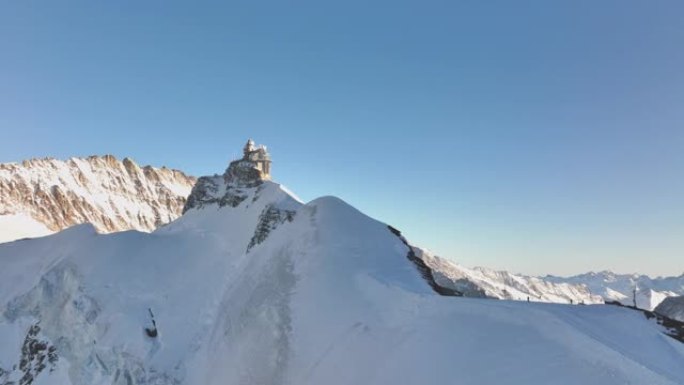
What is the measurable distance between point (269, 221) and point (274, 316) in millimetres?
16645

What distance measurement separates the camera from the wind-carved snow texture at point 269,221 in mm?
45406

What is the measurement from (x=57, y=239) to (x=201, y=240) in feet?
61.4

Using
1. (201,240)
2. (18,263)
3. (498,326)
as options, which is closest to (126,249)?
(201,240)

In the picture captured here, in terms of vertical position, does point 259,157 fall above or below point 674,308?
above

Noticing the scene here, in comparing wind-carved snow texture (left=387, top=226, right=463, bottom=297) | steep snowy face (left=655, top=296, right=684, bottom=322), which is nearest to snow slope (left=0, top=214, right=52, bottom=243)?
wind-carved snow texture (left=387, top=226, right=463, bottom=297)

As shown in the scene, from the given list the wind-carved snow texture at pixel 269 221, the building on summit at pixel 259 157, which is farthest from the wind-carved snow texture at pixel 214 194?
the wind-carved snow texture at pixel 269 221

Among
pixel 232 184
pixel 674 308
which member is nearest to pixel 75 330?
pixel 232 184

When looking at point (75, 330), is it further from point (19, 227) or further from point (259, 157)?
point (19, 227)

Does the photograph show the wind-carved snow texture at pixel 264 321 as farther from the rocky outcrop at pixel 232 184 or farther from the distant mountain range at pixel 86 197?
the distant mountain range at pixel 86 197

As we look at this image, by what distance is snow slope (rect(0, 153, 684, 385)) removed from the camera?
1858 cm

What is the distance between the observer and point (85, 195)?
149m

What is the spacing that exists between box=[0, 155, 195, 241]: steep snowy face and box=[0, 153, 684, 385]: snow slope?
74.4 m

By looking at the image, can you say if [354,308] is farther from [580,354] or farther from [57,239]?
[57,239]

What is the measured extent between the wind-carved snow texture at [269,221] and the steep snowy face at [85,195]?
88.3 m
